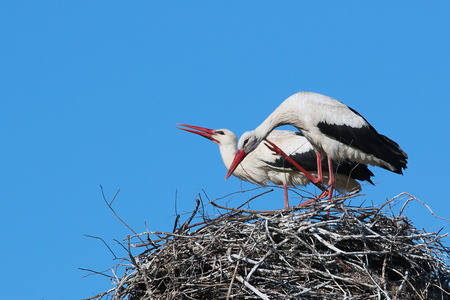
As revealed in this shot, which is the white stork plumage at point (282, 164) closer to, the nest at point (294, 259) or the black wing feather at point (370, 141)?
the black wing feather at point (370, 141)

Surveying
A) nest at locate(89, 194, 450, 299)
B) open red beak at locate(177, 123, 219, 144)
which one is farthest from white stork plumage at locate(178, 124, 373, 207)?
nest at locate(89, 194, 450, 299)

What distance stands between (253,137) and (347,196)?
2310mm

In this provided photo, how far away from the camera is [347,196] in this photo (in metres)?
5.96

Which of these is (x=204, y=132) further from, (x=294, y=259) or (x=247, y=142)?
(x=294, y=259)

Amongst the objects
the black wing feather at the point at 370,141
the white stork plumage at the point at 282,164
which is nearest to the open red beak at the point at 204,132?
the white stork plumage at the point at 282,164

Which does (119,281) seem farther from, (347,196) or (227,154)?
(227,154)

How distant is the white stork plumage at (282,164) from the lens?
947 centimetres

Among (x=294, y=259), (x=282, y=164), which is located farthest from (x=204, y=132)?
(x=294, y=259)

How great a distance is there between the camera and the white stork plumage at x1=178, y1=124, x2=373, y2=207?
9469 mm

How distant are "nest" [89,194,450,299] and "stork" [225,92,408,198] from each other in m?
2.15

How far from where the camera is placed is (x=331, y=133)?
8.02 meters

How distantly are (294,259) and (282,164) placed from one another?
415 centimetres

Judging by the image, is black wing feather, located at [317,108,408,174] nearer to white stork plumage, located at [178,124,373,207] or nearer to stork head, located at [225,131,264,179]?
stork head, located at [225,131,264,179]

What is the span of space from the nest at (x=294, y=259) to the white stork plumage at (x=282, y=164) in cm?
350
